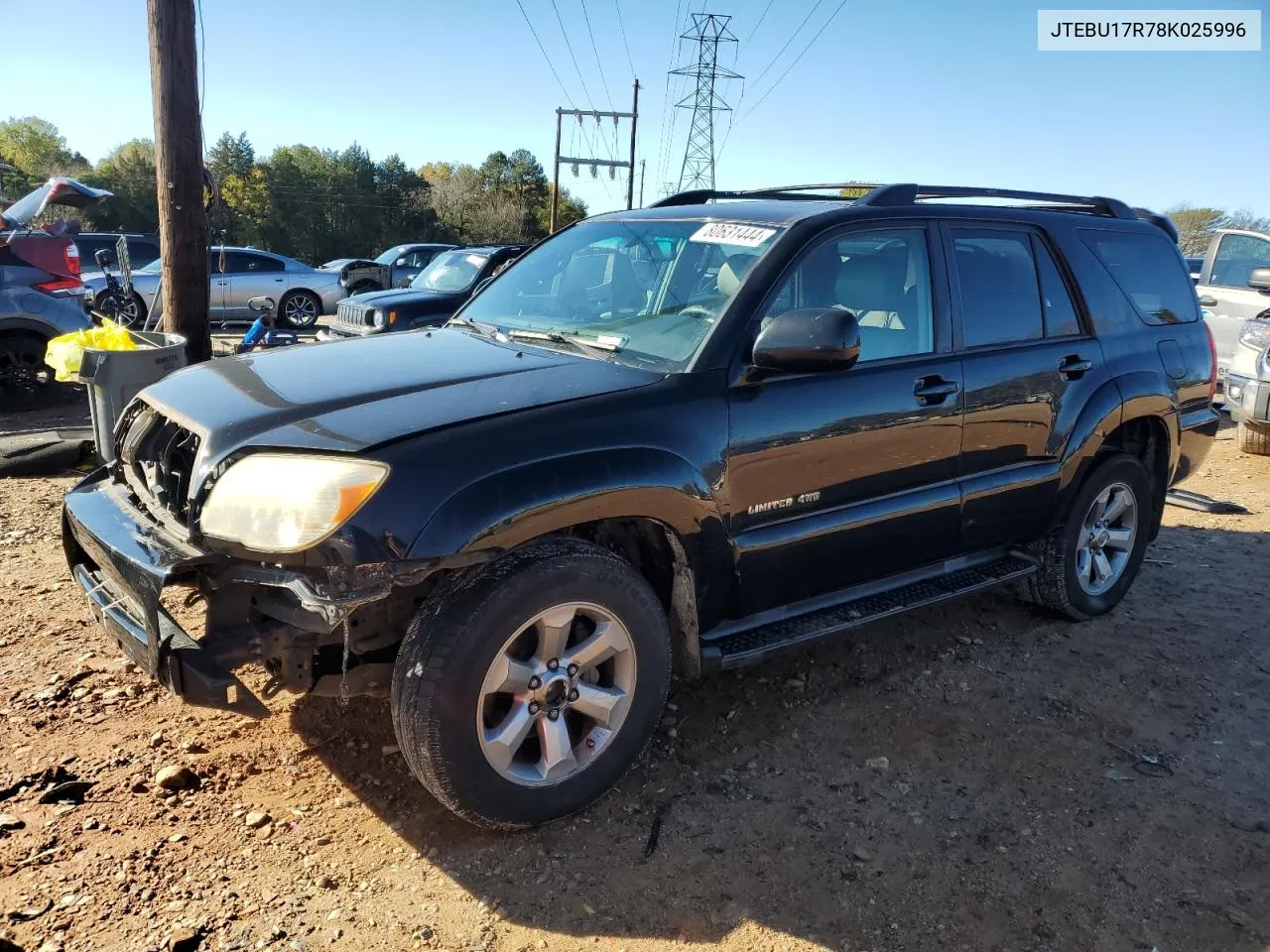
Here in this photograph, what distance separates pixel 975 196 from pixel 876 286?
0.99 meters

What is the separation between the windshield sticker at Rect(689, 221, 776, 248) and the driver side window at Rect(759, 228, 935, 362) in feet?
0.59

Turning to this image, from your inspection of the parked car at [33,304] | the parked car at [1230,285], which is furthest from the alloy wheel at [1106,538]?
the parked car at [33,304]

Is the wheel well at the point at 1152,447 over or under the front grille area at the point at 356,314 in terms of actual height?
under

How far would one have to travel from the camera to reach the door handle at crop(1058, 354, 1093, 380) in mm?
4105

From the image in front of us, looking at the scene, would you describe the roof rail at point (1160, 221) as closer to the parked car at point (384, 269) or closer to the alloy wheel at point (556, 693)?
the alloy wheel at point (556, 693)

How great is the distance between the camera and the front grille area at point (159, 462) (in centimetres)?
281

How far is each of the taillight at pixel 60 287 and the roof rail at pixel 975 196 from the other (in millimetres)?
8044

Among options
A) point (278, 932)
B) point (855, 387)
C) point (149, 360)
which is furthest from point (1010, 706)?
point (149, 360)

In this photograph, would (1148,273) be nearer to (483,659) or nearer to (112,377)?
(483,659)

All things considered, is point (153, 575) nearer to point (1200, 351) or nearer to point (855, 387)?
point (855, 387)

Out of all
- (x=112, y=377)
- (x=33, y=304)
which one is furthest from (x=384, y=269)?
(x=112, y=377)

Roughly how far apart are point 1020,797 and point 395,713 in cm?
210

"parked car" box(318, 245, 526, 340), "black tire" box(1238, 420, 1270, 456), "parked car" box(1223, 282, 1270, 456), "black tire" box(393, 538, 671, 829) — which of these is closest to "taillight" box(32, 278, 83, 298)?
"parked car" box(318, 245, 526, 340)

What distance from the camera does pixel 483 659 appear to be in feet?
8.28
